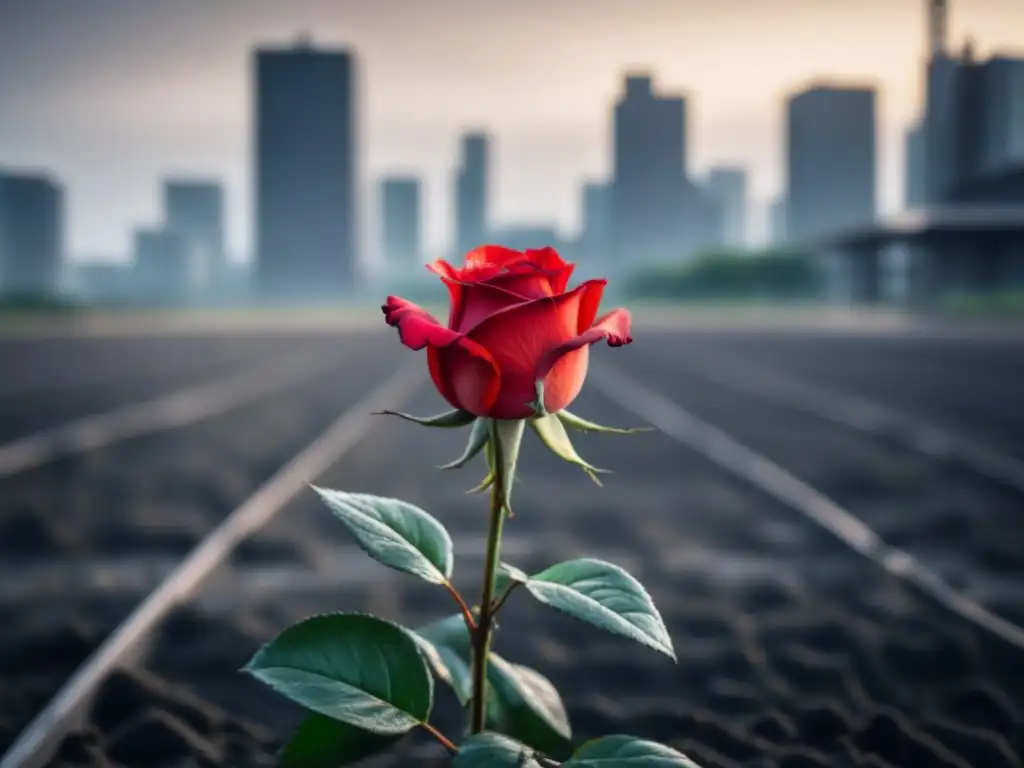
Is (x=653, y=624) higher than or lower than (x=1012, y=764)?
higher

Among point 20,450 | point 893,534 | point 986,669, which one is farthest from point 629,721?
point 20,450

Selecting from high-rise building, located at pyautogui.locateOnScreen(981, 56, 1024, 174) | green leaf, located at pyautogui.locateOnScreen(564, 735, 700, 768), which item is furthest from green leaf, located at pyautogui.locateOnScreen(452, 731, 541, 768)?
high-rise building, located at pyautogui.locateOnScreen(981, 56, 1024, 174)

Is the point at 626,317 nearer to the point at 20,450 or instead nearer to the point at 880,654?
the point at 880,654

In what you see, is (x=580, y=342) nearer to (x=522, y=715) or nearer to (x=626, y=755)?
(x=626, y=755)

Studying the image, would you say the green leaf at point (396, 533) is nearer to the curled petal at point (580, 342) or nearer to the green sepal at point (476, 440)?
the green sepal at point (476, 440)

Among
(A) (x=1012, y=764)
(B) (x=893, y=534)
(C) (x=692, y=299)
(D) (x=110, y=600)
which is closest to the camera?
(A) (x=1012, y=764)

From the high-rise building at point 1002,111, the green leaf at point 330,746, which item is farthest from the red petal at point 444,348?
the high-rise building at point 1002,111
